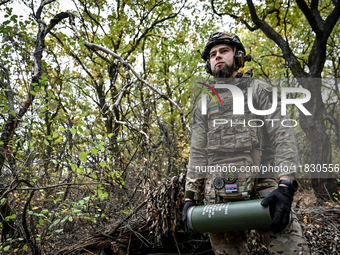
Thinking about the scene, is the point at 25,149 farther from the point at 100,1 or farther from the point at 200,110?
the point at 100,1

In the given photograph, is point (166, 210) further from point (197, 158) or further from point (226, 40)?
point (226, 40)

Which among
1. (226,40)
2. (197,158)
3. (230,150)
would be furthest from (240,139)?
(226,40)

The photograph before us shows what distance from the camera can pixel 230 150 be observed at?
2270mm

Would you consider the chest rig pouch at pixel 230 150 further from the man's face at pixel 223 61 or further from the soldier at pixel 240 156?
the man's face at pixel 223 61

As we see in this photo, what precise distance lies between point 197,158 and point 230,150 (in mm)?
429

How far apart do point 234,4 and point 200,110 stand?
7.70 metres

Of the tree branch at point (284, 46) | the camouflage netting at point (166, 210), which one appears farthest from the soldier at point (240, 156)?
the tree branch at point (284, 46)

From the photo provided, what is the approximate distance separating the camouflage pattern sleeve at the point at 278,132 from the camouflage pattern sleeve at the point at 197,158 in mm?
625

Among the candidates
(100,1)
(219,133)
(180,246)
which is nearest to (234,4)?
(100,1)

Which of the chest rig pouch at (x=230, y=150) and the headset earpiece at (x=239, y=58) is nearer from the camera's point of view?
the chest rig pouch at (x=230, y=150)

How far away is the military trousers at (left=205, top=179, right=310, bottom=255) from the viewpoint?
1.88 meters

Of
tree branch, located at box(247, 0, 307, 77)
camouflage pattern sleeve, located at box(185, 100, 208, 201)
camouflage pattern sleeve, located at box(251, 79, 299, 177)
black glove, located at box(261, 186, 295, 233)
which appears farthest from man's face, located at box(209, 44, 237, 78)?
tree branch, located at box(247, 0, 307, 77)

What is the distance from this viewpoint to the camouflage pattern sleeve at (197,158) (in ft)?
8.01

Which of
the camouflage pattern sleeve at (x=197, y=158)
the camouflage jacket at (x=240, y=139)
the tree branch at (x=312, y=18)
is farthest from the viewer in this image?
the tree branch at (x=312, y=18)
